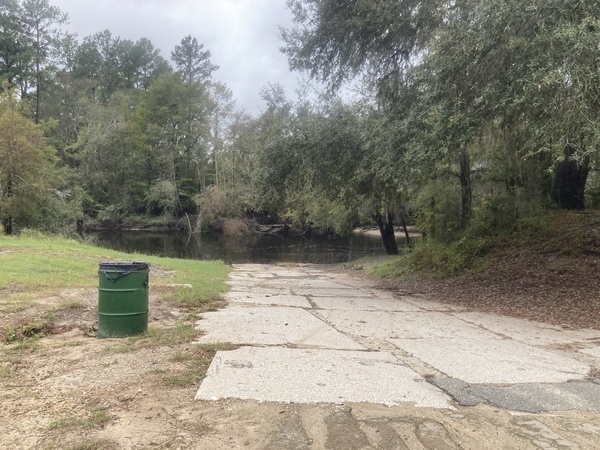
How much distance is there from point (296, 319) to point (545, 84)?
5.44 meters

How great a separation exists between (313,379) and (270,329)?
218 cm

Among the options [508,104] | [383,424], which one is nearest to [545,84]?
[508,104]

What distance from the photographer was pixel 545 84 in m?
6.86

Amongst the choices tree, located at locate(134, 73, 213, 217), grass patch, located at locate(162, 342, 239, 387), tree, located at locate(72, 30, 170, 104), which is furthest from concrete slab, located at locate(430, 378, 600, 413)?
tree, located at locate(72, 30, 170, 104)

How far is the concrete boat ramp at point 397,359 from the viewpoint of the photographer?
13.0ft

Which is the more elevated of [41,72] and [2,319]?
[41,72]

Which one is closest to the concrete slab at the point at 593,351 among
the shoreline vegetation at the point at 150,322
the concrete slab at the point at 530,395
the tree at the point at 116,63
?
the concrete slab at the point at 530,395

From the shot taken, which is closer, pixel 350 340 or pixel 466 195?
pixel 350 340

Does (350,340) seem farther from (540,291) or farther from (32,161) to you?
(32,161)

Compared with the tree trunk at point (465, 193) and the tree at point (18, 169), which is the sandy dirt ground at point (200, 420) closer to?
the tree trunk at point (465, 193)

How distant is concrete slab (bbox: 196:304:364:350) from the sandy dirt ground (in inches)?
53.1

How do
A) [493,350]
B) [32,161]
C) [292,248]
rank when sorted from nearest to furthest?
[493,350]
[32,161]
[292,248]

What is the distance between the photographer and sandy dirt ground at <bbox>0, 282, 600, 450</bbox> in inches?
122

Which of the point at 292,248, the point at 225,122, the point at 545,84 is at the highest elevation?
the point at 225,122
